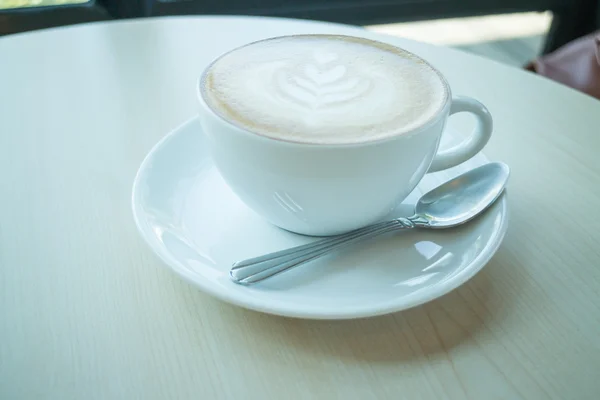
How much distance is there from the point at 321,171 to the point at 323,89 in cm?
10

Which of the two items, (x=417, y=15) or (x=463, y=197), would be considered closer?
(x=463, y=197)

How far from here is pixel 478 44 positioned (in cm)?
217

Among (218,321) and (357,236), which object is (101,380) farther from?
(357,236)

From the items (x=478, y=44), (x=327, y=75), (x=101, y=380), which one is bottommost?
(x=478, y=44)

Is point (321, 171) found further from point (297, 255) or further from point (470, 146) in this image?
point (470, 146)

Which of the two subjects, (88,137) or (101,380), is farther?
(88,137)

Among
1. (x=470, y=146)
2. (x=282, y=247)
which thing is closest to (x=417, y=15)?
(x=470, y=146)

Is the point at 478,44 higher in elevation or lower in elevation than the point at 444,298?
lower

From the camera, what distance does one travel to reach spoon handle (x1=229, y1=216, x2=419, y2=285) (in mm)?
387

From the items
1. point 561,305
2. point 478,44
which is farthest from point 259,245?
point 478,44

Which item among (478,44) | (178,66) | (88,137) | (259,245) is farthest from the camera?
(478,44)

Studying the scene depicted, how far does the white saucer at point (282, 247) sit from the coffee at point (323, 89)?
3.8 inches

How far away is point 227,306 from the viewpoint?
0.40 m

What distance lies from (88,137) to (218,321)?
0.31 m
